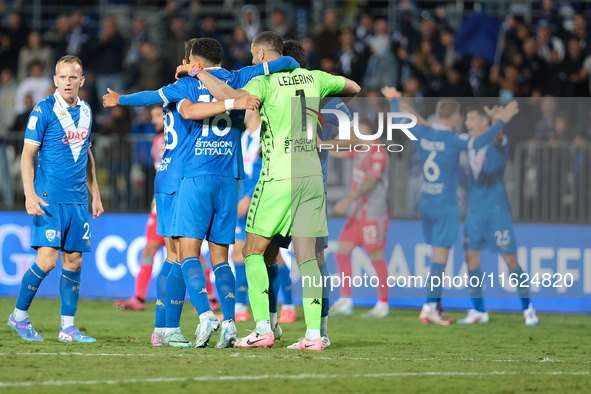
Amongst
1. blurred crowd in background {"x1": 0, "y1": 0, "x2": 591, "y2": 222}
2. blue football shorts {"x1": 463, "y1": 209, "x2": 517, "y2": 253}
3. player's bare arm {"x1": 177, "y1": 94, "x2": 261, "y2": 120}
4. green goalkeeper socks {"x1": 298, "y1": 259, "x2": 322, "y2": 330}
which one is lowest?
green goalkeeper socks {"x1": 298, "y1": 259, "x2": 322, "y2": 330}

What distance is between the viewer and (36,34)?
18.8m

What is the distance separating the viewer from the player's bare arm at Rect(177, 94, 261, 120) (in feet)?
25.6

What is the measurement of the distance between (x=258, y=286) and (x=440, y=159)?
4.77 m

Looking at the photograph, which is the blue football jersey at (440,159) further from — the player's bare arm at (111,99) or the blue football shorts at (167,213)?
the player's bare arm at (111,99)

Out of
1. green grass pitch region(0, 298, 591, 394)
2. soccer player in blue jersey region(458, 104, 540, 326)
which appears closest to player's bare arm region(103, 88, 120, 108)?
green grass pitch region(0, 298, 591, 394)

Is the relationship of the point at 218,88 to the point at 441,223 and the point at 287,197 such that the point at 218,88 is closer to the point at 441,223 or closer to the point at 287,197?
the point at 287,197

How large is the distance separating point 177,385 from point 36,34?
1402 cm

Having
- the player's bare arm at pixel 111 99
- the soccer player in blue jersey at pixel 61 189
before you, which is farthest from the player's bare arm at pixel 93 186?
the player's bare arm at pixel 111 99

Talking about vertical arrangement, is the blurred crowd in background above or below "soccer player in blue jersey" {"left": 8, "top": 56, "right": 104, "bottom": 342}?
above

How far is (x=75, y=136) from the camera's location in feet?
29.2

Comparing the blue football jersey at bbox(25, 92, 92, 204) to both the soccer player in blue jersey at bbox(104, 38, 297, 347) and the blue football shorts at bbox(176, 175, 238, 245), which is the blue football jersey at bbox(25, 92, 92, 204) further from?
the blue football shorts at bbox(176, 175, 238, 245)

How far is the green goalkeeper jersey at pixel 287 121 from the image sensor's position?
8.11 metres

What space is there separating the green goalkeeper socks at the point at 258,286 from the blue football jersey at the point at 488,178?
5125 mm

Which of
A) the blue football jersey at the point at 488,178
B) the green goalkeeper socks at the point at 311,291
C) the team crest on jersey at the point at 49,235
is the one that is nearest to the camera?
the green goalkeeper socks at the point at 311,291
